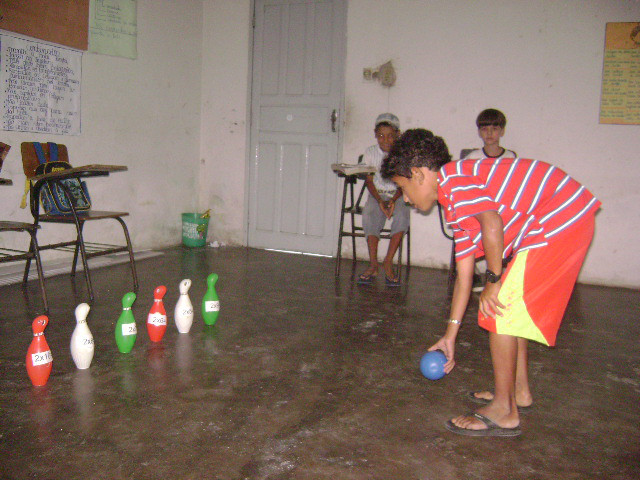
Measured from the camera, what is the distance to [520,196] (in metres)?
1.81

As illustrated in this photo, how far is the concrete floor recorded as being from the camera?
1675 millimetres

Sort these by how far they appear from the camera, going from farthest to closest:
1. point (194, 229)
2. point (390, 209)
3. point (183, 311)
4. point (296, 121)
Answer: point (194, 229)
point (296, 121)
point (390, 209)
point (183, 311)

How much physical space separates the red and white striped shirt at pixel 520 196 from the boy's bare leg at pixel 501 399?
0.36 m

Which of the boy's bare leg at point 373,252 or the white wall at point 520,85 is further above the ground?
the white wall at point 520,85

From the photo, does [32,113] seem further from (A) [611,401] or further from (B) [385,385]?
(A) [611,401]

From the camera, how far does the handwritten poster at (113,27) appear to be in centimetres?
455

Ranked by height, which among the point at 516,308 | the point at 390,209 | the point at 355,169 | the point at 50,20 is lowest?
the point at 516,308

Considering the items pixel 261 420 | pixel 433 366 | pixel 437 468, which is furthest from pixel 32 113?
pixel 437 468

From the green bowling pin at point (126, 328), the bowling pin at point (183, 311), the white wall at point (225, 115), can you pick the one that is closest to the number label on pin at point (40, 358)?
the green bowling pin at point (126, 328)

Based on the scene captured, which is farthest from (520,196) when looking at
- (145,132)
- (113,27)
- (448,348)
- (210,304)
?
(145,132)

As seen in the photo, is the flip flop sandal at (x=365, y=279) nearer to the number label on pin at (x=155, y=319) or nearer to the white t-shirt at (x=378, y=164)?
the white t-shirt at (x=378, y=164)

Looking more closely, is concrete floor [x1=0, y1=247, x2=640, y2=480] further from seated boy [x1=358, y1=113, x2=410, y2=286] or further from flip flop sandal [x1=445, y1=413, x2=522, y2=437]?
seated boy [x1=358, y1=113, x2=410, y2=286]

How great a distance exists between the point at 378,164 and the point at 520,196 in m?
2.74

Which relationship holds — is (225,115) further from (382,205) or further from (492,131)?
(492,131)
